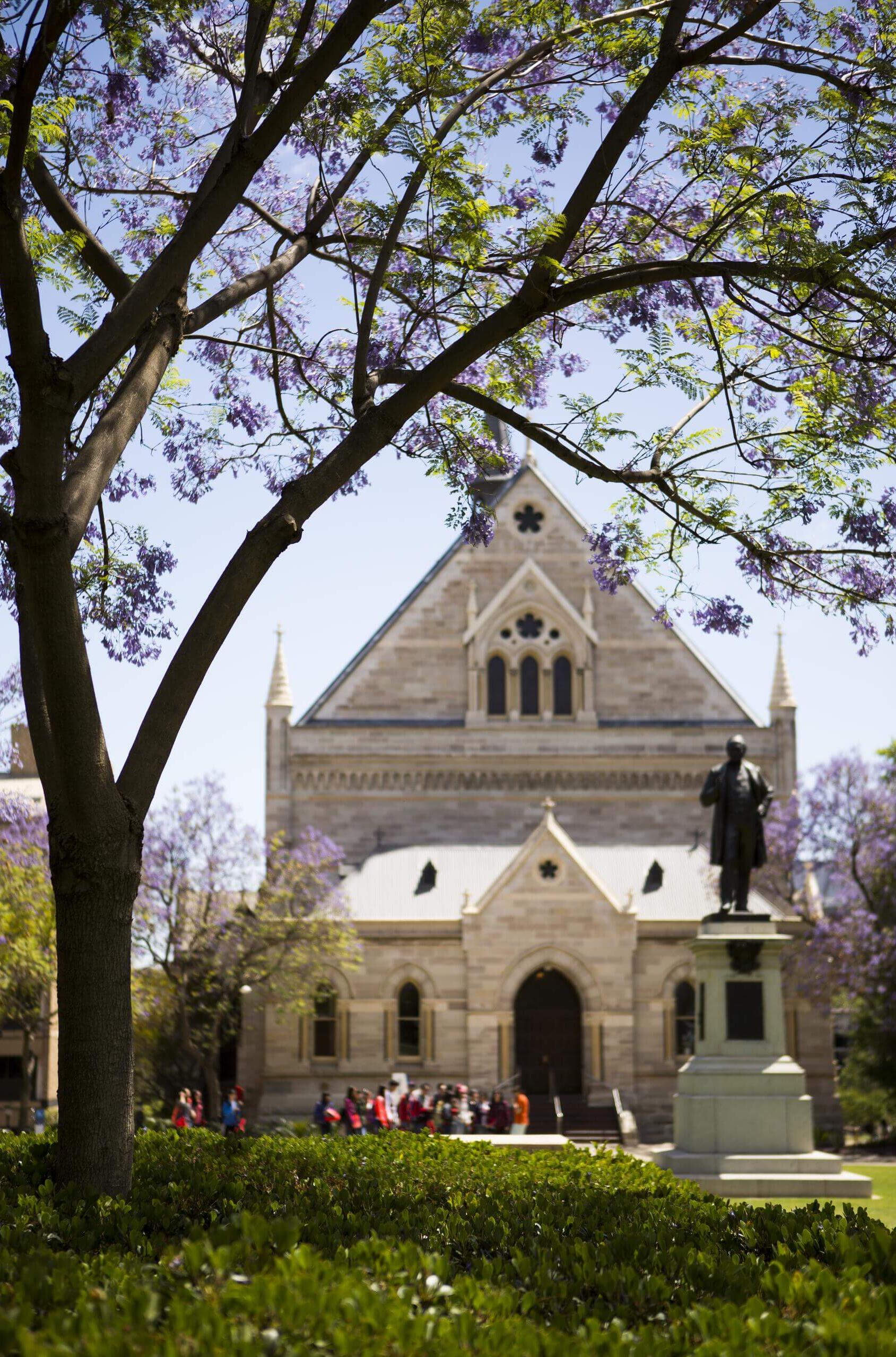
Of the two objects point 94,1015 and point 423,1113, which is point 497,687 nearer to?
point 423,1113

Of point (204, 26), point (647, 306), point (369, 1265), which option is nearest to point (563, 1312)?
point (369, 1265)

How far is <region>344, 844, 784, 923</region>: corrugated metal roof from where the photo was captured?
40.0 metres

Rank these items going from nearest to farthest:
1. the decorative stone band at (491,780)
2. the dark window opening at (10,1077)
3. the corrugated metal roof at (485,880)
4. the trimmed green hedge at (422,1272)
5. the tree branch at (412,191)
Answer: the trimmed green hedge at (422,1272) < the tree branch at (412,191) < the corrugated metal roof at (485,880) < the dark window opening at (10,1077) < the decorative stone band at (491,780)

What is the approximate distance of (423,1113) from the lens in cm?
2847

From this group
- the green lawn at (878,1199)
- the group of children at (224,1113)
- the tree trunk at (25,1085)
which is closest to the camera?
the green lawn at (878,1199)

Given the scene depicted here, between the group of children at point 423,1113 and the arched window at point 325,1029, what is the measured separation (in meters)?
5.95

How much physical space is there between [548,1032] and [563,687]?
11.1m

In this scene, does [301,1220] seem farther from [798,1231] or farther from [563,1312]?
[798,1231]

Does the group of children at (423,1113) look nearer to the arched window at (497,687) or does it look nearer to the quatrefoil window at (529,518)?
the arched window at (497,687)

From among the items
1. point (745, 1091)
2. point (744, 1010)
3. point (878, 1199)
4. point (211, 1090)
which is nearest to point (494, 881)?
point (211, 1090)

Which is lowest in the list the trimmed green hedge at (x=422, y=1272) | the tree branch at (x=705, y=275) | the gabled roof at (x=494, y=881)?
the trimmed green hedge at (x=422, y=1272)

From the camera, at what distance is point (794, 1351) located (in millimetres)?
4445

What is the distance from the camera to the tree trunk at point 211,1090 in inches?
1403

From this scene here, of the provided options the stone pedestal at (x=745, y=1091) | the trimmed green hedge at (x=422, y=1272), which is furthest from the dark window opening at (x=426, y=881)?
the trimmed green hedge at (x=422, y=1272)
